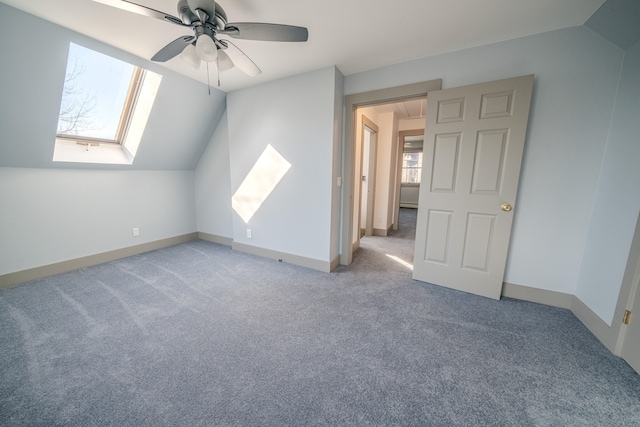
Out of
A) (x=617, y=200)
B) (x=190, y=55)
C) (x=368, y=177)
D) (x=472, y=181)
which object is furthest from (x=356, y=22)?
(x=368, y=177)

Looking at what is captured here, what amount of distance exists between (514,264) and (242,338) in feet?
8.88

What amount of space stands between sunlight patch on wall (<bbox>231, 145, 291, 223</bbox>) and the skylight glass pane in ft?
6.14

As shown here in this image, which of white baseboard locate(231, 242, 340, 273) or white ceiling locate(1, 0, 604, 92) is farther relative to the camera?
white baseboard locate(231, 242, 340, 273)

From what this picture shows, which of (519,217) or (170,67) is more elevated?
(170,67)

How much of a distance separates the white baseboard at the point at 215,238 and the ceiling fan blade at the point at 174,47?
278cm

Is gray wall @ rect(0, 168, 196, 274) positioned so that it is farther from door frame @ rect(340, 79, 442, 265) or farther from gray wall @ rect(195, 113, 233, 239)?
door frame @ rect(340, 79, 442, 265)

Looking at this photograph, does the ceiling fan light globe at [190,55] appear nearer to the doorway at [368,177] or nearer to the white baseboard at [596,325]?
the doorway at [368,177]

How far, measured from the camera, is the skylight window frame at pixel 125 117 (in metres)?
2.84

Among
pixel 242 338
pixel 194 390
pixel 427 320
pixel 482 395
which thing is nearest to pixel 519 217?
pixel 427 320

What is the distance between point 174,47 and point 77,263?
3047 millimetres

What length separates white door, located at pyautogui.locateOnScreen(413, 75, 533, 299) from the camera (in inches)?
83.2

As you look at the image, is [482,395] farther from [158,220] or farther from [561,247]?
[158,220]

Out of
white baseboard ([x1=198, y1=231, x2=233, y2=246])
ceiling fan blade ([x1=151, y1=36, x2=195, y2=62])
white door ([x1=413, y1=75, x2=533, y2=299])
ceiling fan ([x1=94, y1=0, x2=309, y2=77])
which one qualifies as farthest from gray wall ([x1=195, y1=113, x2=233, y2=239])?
white door ([x1=413, y1=75, x2=533, y2=299])

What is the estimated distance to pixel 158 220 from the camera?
3783 mm
